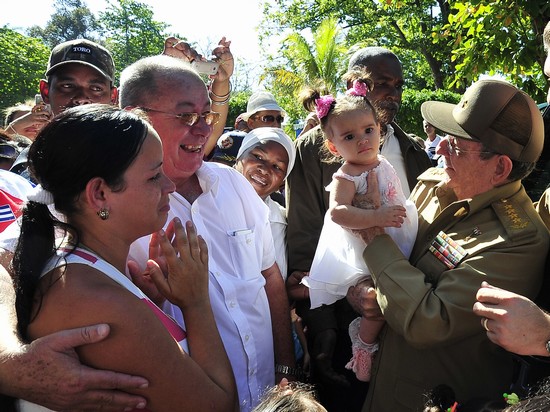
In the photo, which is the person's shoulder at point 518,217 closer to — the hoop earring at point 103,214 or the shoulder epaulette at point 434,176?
the shoulder epaulette at point 434,176

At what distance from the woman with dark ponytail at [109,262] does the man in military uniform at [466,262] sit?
0.93 m

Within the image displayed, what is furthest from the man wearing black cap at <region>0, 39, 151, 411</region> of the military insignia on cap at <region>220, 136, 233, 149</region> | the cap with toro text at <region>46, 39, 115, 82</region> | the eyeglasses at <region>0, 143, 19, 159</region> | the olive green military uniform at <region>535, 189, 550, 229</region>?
the military insignia on cap at <region>220, 136, 233, 149</region>

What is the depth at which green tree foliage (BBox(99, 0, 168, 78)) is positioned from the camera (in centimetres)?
5138

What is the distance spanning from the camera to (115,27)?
177 ft

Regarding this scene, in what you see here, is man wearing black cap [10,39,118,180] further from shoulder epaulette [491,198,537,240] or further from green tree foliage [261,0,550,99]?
green tree foliage [261,0,550,99]

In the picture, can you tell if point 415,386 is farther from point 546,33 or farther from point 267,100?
point 267,100

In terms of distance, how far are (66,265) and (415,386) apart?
1.69 meters

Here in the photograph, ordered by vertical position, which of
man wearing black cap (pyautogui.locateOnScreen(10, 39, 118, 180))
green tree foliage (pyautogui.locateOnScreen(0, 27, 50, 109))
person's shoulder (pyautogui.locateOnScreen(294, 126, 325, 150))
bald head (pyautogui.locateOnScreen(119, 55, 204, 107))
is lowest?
person's shoulder (pyautogui.locateOnScreen(294, 126, 325, 150))

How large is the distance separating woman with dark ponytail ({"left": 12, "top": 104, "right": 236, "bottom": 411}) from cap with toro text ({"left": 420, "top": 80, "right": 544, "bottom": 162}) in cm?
149

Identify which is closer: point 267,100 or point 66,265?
point 66,265

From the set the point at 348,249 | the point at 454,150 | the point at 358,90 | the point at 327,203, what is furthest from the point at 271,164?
the point at 454,150

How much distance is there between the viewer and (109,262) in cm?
182

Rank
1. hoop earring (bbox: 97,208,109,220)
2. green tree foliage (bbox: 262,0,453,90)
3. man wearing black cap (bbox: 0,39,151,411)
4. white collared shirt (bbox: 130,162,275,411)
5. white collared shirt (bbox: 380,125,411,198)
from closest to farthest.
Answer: man wearing black cap (bbox: 0,39,151,411) < hoop earring (bbox: 97,208,109,220) < white collared shirt (bbox: 130,162,275,411) < white collared shirt (bbox: 380,125,411,198) < green tree foliage (bbox: 262,0,453,90)

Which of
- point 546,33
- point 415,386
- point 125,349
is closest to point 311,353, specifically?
point 415,386
